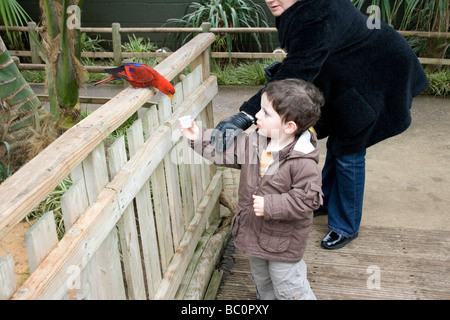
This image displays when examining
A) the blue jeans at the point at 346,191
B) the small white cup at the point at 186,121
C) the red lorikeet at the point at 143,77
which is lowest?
the blue jeans at the point at 346,191

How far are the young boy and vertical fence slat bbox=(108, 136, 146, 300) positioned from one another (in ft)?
1.19

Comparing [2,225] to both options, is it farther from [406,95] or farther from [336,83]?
[406,95]

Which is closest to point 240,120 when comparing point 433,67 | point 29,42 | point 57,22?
point 57,22

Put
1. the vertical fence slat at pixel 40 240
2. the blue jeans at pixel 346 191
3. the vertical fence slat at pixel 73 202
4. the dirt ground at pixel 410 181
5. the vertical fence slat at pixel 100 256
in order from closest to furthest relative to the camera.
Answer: the vertical fence slat at pixel 40 240 → the vertical fence slat at pixel 73 202 → the vertical fence slat at pixel 100 256 → the blue jeans at pixel 346 191 → the dirt ground at pixel 410 181

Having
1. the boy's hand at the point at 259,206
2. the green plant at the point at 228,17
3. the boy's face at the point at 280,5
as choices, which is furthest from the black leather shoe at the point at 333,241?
the green plant at the point at 228,17

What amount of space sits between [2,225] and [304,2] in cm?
147

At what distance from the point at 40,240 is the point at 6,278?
141 millimetres

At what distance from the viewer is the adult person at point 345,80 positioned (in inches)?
80.6

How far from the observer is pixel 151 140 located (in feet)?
6.44

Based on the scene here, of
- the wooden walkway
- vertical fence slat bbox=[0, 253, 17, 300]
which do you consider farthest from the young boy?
vertical fence slat bbox=[0, 253, 17, 300]

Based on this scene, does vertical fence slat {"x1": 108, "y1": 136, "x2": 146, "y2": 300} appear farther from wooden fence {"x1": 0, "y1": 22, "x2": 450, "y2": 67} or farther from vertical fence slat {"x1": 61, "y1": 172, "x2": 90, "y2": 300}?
wooden fence {"x1": 0, "y1": 22, "x2": 450, "y2": 67}

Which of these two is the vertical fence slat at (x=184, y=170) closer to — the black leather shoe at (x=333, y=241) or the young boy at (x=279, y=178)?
the young boy at (x=279, y=178)

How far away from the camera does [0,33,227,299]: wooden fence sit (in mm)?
1226

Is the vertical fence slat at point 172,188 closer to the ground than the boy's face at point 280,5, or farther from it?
closer to the ground
